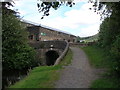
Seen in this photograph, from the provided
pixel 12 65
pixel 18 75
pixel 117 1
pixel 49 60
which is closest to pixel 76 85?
pixel 117 1

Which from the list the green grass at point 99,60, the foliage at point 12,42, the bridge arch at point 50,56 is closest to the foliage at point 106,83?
Result: the green grass at point 99,60

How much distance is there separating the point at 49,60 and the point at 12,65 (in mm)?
21013

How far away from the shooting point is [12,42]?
29.2 metres

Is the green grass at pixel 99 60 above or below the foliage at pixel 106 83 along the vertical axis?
above

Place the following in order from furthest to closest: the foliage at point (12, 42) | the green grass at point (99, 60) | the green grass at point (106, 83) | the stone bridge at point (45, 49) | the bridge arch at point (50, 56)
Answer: the bridge arch at point (50, 56) → the stone bridge at point (45, 49) → the foliage at point (12, 42) → the green grass at point (99, 60) → the green grass at point (106, 83)

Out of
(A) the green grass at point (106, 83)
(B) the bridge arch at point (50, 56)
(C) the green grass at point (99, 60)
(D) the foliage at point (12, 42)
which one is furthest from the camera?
(B) the bridge arch at point (50, 56)

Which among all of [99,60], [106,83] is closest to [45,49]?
A: [99,60]

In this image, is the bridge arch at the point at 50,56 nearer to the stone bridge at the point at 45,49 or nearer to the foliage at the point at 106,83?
the stone bridge at the point at 45,49

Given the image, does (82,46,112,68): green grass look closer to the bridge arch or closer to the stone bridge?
the stone bridge

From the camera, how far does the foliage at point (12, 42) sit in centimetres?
2777

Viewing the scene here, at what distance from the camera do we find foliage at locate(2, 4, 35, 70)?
27766 mm

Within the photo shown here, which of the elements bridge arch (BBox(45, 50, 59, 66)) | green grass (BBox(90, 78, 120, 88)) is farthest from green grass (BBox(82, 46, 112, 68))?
bridge arch (BBox(45, 50, 59, 66))

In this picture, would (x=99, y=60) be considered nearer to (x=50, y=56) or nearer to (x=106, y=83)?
(x=106, y=83)

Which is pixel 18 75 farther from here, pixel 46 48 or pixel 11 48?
pixel 46 48
